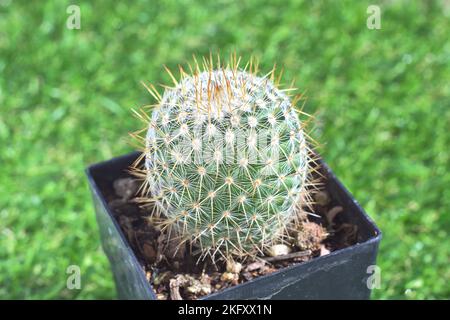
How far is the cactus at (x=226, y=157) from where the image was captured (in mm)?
1692

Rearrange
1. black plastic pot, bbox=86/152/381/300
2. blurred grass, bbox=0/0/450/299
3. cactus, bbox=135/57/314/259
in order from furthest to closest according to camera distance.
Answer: blurred grass, bbox=0/0/450/299 → black plastic pot, bbox=86/152/381/300 → cactus, bbox=135/57/314/259

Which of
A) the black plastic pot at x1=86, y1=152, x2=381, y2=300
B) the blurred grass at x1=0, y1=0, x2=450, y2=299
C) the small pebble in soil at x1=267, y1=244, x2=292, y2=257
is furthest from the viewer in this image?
the blurred grass at x1=0, y1=0, x2=450, y2=299

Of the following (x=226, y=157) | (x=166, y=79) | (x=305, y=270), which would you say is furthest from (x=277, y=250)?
(x=166, y=79)

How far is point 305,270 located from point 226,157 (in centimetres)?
44

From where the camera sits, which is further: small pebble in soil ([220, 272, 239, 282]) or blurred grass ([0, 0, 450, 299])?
blurred grass ([0, 0, 450, 299])

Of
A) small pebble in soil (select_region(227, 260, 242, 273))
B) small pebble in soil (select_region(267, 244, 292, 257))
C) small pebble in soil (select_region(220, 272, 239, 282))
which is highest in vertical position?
small pebble in soil (select_region(267, 244, 292, 257))

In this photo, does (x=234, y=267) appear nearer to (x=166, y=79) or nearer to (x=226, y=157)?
(x=226, y=157)

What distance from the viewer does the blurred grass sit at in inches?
103

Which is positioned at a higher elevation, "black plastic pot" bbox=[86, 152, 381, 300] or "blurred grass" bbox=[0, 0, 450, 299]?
"blurred grass" bbox=[0, 0, 450, 299]

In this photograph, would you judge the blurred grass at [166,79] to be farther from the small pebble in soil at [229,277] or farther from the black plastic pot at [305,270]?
the small pebble in soil at [229,277]

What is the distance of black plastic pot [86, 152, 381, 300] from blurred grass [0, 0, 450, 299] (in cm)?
45

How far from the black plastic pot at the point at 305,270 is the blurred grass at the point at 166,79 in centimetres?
45

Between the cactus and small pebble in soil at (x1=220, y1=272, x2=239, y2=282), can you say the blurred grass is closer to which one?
small pebble in soil at (x1=220, y1=272, x2=239, y2=282)

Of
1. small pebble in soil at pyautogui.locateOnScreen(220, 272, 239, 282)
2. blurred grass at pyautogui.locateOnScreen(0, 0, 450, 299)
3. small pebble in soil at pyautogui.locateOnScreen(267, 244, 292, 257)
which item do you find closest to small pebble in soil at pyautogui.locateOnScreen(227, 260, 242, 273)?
small pebble in soil at pyautogui.locateOnScreen(220, 272, 239, 282)
